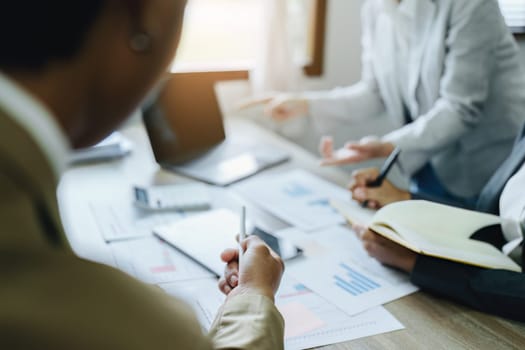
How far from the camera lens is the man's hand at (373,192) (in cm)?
126

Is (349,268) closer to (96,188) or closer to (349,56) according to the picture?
(96,188)

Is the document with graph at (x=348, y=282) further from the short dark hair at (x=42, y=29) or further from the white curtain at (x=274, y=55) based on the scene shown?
the white curtain at (x=274, y=55)

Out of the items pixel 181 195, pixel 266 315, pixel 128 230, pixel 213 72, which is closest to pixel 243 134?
pixel 213 72

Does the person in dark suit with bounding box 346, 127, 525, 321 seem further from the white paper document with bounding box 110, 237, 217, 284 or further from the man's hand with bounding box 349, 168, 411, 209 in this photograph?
the white paper document with bounding box 110, 237, 217, 284

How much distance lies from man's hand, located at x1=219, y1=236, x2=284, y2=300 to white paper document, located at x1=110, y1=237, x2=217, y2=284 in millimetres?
114

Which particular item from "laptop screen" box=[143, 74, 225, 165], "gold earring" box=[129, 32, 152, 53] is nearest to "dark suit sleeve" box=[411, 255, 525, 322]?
"gold earring" box=[129, 32, 152, 53]

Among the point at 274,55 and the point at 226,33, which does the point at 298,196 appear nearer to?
the point at 274,55

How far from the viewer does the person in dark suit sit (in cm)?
86

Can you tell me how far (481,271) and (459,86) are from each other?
2.20 ft

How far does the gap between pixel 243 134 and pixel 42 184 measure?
1444 millimetres

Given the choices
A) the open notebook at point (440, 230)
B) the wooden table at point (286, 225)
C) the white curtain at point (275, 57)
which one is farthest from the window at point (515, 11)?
the open notebook at point (440, 230)

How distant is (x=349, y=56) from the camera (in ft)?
8.09

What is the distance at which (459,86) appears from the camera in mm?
1421

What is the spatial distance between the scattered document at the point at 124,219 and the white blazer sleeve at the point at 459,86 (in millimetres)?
663
